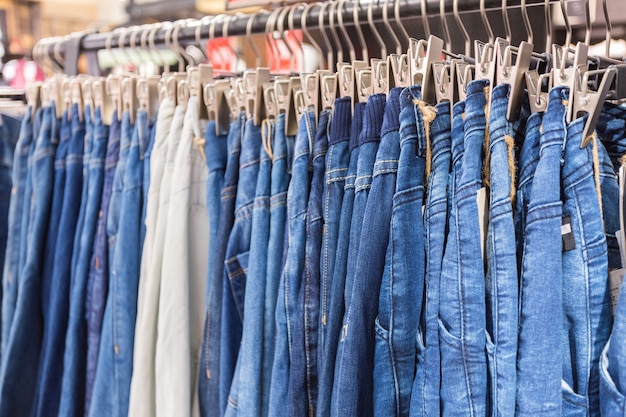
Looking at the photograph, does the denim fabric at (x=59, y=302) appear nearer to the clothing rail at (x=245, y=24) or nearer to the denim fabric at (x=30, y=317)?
the denim fabric at (x=30, y=317)

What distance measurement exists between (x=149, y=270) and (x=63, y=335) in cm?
28

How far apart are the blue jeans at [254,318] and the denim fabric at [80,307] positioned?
363 mm

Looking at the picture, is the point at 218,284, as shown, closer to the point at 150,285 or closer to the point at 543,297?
the point at 150,285

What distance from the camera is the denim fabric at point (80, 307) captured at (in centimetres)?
103

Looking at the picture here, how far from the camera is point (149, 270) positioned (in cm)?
94

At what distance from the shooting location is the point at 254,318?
0.81 m

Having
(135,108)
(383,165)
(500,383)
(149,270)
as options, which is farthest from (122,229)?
(500,383)

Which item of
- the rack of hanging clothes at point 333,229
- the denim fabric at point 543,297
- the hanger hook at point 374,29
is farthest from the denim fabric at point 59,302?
the denim fabric at point 543,297

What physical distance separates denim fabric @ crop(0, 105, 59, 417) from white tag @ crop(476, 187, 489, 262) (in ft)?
2.70

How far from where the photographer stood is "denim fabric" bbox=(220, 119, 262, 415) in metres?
0.85

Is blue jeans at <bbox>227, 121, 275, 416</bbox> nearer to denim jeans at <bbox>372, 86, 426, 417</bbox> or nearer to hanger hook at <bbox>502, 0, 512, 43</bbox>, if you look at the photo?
denim jeans at <bbox>372, 86, 426, 417</bbox>

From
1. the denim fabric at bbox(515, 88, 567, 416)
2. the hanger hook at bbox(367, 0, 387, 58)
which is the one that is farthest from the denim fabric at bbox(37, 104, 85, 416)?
the denim fabric at bbox(515, 88, 567, 416)

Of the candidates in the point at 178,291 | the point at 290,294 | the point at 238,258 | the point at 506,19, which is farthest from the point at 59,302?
the point at 506,19

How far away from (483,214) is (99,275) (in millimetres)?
684
